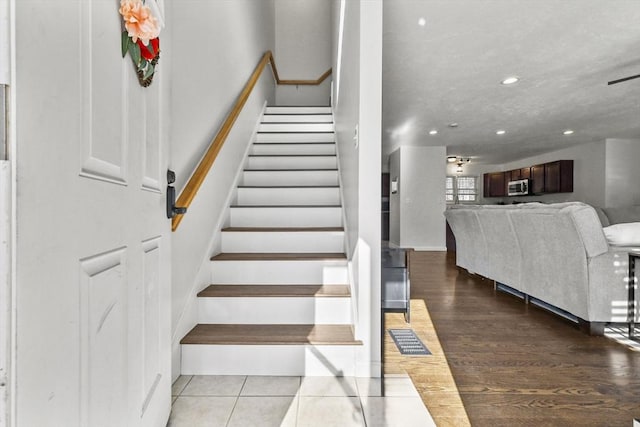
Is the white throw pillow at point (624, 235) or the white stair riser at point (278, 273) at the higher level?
the white throw pillow at point (624, 235)

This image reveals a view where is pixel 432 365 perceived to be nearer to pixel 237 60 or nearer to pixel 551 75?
pixel 237 60

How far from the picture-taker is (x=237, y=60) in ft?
10.1

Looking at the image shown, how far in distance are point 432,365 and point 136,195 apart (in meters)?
1.80

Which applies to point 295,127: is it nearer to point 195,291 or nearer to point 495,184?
point 195,291

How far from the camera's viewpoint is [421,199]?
24.4ft

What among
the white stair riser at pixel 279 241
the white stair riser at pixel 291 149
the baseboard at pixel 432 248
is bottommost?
the baseboard at pixel 432 248

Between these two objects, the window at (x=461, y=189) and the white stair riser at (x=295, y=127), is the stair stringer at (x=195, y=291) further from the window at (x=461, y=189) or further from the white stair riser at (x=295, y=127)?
the window at (x=461, y=189)

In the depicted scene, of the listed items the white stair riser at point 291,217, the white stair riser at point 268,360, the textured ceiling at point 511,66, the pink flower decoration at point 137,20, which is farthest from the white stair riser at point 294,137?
the pink flower decoration at point 137,20

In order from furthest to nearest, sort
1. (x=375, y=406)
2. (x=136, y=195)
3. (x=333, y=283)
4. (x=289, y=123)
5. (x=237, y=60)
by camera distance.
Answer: (x=289, y=123) < (x=237, y=60) < (x=333, y=283) < (x=375, y=406) < (x=136, y=195)

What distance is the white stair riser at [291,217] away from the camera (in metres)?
2.76

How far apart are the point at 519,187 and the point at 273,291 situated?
9.07 meters

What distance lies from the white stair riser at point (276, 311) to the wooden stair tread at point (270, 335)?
4 cm

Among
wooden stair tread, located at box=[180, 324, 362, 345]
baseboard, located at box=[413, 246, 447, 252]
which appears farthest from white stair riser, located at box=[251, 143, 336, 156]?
baseboard, located at box=[413, 246, 447, 252]

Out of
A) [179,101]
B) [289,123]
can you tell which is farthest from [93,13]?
[289,123]
